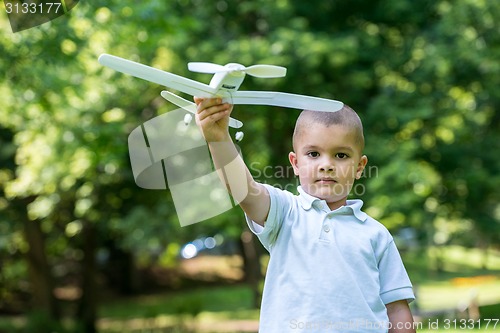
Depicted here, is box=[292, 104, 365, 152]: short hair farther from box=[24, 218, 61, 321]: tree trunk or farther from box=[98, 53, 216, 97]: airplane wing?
box=[24, 218, 61, 321]: tree trunk

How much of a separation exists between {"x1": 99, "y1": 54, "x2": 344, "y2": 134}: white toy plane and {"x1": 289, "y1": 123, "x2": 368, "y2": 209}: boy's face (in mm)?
220

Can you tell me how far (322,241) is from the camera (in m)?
2.07

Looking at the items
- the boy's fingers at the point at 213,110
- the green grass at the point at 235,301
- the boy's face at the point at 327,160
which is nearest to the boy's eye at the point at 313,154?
the boy's face at the point at 327,160

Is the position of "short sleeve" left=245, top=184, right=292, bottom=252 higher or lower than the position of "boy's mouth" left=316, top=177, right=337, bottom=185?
lower

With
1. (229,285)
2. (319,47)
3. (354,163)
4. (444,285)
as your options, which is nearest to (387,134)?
(319,47)

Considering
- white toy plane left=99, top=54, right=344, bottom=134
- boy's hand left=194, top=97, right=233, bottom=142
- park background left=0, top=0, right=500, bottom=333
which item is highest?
white toy plane left=99, top=54, right=344, bottom=134

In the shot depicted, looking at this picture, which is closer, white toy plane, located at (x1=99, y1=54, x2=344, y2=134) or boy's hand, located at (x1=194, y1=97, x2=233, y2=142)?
white toy plane, located at (x1=99, y1=54, x2=344, y2=134)

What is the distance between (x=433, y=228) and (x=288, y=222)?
28.8 ft

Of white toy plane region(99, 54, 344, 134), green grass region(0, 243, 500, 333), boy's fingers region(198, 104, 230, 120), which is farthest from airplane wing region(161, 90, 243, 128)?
green grass region(0, 243, 500, 333)

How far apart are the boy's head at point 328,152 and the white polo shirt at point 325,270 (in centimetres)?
4

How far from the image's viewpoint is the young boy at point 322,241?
2.01 meters

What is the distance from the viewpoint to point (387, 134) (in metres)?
9.70

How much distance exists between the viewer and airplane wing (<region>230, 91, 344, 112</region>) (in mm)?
1850

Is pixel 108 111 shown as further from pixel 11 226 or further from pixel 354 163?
pixel 354 163
